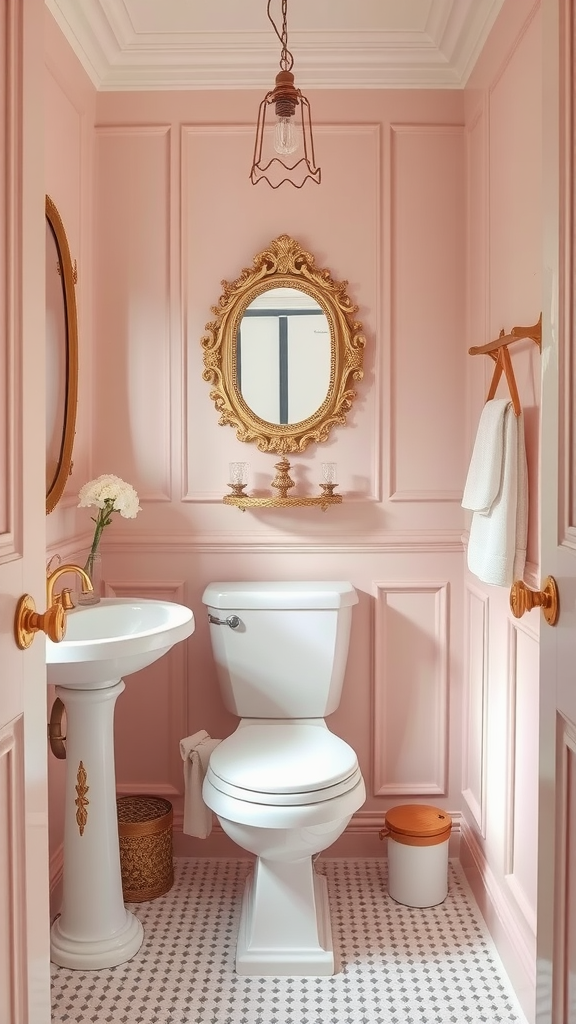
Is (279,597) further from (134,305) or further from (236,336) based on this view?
(134,305)

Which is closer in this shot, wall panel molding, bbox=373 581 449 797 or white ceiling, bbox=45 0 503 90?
white ceiling, bbox=45 0 503 90

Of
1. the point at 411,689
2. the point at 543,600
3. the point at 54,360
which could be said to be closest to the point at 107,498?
the point at 54,360

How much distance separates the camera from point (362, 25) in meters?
2.38

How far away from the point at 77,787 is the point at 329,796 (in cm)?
65

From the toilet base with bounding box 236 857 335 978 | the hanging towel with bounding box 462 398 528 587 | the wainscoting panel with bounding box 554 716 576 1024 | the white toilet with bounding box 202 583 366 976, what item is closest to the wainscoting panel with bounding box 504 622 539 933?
the hanging towel with bounding box 462 398 528 587

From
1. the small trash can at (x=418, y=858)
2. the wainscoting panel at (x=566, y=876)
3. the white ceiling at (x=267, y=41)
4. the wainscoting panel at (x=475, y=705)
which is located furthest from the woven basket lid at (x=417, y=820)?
the white ceiling at (x=267, y=41)

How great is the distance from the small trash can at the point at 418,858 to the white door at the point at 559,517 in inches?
49.2

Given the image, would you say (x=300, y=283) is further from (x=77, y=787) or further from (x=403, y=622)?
(x=77, y=787)

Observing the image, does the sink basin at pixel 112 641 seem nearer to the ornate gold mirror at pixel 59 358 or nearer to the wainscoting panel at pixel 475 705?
the ornate gold mirror at pixel 59 358

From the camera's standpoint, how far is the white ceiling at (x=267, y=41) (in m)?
2.27

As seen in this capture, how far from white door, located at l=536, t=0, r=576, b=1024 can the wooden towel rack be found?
0.71 m

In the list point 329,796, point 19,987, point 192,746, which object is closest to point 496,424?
point 329,796

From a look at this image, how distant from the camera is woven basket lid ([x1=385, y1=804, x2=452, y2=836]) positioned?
7.61 feet

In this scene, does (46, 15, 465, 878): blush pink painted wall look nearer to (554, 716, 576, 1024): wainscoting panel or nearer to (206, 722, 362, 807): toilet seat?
(206, 722, 362, 807): toilet seat
